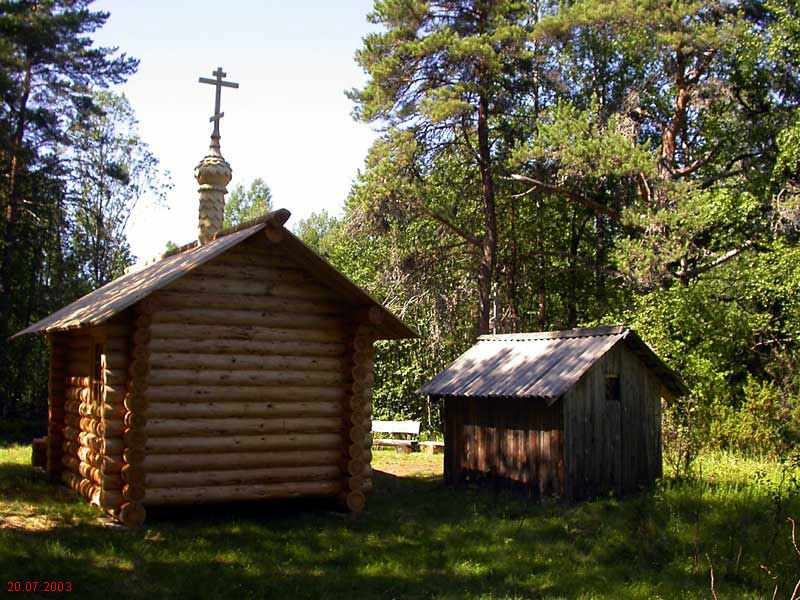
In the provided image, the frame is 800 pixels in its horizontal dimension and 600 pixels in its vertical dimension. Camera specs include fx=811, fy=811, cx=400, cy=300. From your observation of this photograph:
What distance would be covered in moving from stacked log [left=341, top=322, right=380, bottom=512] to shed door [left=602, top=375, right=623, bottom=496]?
189 inches

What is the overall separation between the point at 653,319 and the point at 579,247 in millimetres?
11795

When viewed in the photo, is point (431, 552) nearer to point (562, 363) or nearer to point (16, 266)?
point (562, 363)

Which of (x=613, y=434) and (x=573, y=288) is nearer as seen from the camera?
(x=613, y=434)

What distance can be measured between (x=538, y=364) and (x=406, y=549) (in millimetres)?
5940

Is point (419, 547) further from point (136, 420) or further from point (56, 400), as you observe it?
point (56, 400)

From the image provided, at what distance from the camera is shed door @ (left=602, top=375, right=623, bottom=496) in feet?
51.2

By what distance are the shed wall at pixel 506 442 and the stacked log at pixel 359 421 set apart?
11.4ft

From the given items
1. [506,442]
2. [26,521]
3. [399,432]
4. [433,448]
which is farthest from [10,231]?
[506,442]

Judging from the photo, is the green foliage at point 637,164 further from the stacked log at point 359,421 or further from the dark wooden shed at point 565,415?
the stacked log at point 359,421

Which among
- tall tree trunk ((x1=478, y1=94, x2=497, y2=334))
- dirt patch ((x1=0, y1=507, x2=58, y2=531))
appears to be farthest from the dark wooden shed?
dirt patch ((x1=0, y1=507, x2=58, y2=531))

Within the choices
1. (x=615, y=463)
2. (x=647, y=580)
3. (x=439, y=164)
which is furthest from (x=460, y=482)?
(x=439, y=164)

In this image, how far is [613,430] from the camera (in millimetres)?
15758

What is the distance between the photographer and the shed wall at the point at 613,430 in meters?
15.1

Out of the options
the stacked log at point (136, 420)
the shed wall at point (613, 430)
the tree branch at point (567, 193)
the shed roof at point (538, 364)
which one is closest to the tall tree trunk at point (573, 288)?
the tree branch at point (567, 193)
